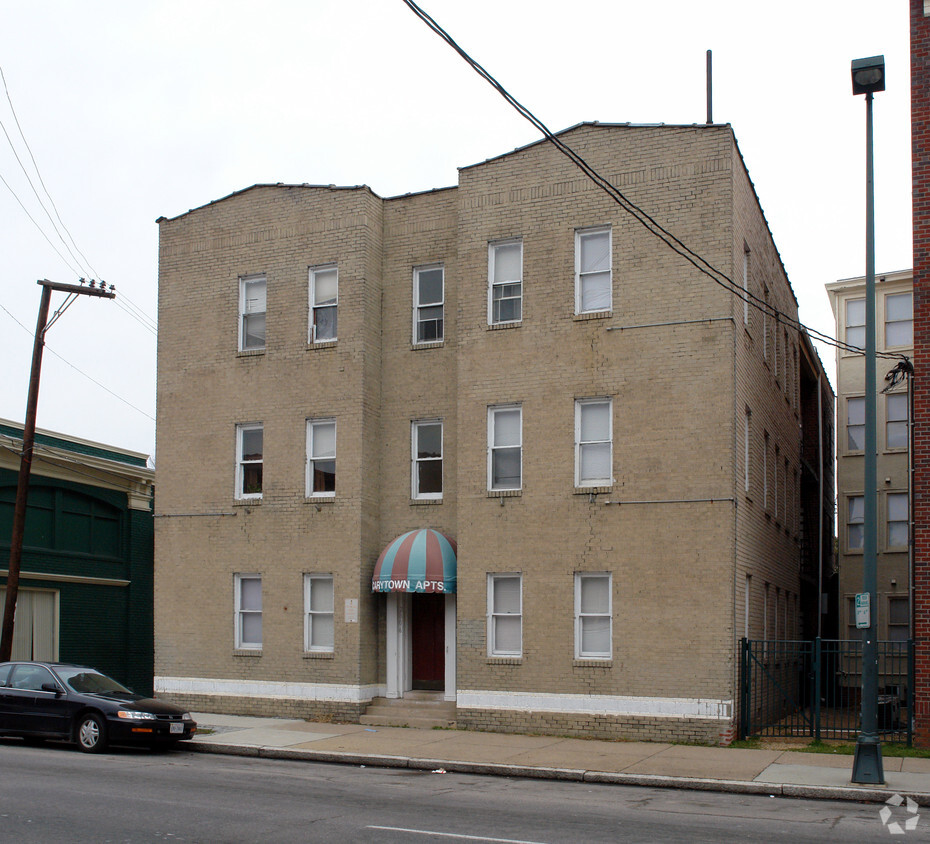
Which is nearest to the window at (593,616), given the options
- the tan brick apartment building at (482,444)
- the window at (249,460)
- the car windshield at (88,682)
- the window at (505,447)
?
the tan brick apartment building at (482,444)

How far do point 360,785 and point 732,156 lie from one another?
12.7 meters

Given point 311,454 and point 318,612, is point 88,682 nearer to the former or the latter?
point 318,612

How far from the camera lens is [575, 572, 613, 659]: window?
65.1 ft

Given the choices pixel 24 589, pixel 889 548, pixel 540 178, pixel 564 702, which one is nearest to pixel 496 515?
pixel 564 702

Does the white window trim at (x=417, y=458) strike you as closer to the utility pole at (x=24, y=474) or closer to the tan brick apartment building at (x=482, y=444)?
the tan brick apartment building at (x=482, y=444)

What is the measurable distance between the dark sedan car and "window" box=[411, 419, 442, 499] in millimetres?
6736

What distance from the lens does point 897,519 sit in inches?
1378

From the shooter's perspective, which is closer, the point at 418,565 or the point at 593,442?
the point at 593,442

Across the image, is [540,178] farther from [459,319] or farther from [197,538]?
[197,538]

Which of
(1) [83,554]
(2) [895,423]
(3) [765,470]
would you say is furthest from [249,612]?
(2) [895,423]

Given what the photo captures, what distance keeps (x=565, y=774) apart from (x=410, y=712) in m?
6.46

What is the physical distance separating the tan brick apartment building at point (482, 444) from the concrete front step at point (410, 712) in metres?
0.31

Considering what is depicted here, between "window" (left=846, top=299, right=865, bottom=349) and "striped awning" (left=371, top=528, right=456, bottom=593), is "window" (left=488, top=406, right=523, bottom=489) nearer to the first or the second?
"striped awning" (left=371, top=528, right=456, bottom=593)

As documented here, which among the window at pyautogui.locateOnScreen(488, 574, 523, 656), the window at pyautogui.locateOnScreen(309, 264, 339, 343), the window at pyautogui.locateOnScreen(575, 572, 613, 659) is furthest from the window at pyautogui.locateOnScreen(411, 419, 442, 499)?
the window at pyautogui.locateOnScreen(575, 572, 613, 659)
